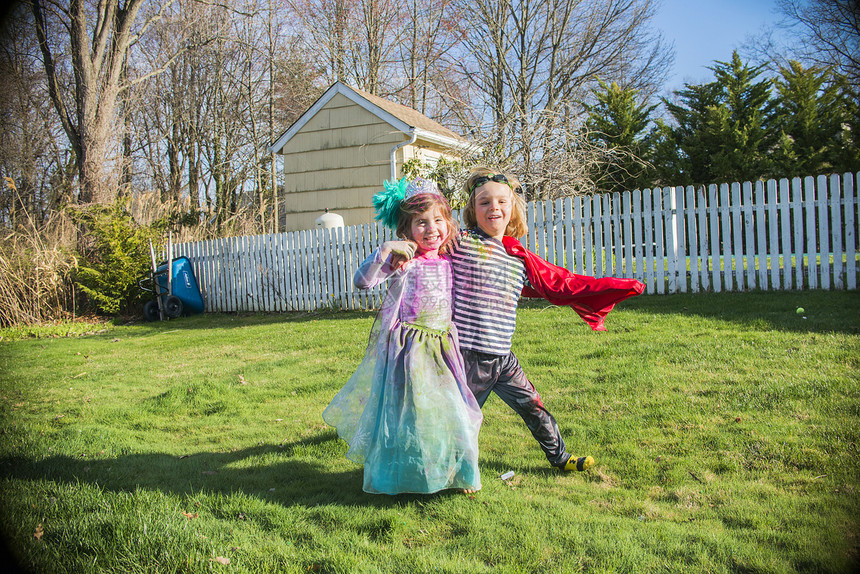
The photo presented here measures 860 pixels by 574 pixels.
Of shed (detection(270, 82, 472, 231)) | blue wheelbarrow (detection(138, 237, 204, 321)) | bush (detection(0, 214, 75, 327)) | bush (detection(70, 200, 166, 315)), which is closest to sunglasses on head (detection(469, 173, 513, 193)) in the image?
shed (detection(270, 82, 472, 231))

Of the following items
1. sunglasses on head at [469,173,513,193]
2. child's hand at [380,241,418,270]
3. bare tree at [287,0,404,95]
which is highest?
bare tree at [287,0,404,95]

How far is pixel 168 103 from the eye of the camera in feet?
73.4

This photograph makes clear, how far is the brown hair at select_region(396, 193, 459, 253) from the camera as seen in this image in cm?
308

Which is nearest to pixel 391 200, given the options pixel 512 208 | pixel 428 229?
pixel 428 229

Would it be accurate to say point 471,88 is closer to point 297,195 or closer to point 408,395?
point 297,195

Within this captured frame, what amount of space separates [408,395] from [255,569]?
3.24 ft

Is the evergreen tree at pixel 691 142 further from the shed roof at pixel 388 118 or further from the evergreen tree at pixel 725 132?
the shed roof at pixel 388 118

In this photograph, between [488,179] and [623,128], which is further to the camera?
[623,128]

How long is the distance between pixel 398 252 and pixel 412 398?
2.36ft

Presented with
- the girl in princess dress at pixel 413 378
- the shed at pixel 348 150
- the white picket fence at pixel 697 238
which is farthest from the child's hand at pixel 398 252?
the shed at pixel 348 150

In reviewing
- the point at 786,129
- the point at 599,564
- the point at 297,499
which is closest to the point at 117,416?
the point at 297,499

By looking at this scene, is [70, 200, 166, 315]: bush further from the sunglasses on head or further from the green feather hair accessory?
the sunglasses on head

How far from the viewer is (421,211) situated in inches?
122

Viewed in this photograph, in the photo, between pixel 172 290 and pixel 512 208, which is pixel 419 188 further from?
pixel 172 290
